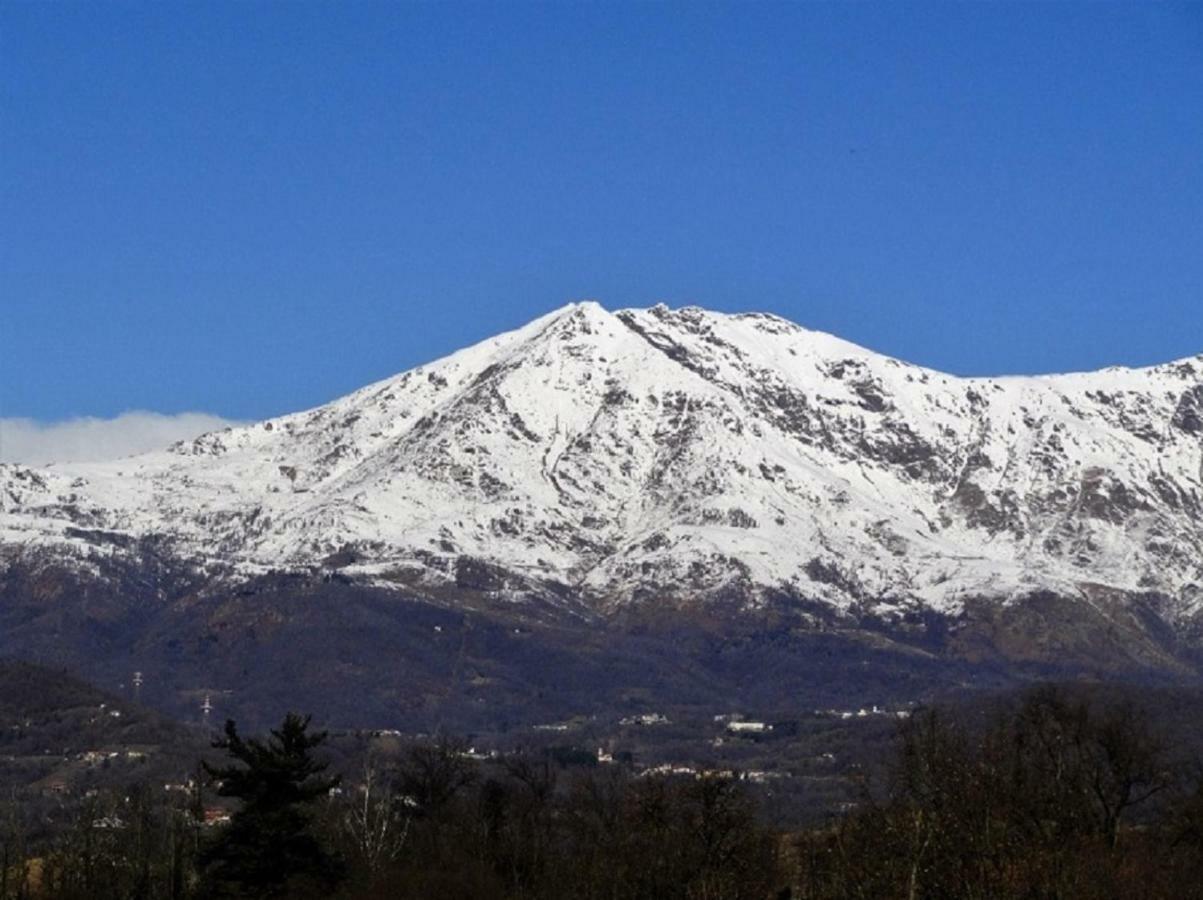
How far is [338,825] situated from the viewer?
15425cm

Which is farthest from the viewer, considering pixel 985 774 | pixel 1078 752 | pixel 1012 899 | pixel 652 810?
pixel 1078 752

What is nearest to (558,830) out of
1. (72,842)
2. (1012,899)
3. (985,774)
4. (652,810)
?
(72,842)

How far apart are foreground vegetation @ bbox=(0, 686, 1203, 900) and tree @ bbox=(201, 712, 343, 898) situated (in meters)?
0.09

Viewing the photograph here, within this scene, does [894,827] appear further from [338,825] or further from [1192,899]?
[338,825]

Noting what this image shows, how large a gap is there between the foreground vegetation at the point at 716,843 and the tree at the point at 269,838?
9cm

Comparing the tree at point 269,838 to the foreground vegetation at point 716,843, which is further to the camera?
the tree at point 269,838

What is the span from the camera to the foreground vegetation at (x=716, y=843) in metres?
88.6

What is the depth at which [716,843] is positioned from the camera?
114m

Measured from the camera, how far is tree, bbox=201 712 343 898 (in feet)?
350

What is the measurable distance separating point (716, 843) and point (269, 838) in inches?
863

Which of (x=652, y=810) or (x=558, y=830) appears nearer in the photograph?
(x=652, y=810)

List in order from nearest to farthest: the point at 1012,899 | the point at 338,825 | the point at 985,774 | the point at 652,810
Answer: the point at 1012,899, the point at 985,774, the point at 652,810, the point at 338,825

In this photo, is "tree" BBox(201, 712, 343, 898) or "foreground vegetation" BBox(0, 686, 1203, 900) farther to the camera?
"tree" BBox(201, 712, 343, 898)

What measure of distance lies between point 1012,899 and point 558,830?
8146 centimetres
